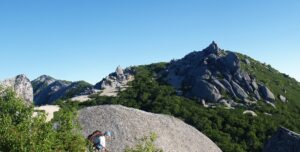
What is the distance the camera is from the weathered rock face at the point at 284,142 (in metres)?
51.8

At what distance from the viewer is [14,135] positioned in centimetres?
3120

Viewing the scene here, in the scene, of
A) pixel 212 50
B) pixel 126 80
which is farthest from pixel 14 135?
pixel 126 80

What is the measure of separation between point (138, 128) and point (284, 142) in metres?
23.4

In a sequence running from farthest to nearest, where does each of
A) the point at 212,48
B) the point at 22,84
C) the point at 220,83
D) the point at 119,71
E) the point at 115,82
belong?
the point at 119,71 → the point at 115,82 → the point at 212,48 → the point at 220,83 → the point at 22,84

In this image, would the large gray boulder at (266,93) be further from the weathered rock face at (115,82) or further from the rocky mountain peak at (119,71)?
the rocky mountain peak at (119,71)

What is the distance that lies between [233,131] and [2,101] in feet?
284

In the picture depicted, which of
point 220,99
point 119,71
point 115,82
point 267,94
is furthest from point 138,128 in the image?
point 119,71

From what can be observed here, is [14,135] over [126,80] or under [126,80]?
under

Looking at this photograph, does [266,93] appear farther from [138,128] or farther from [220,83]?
[138,128]

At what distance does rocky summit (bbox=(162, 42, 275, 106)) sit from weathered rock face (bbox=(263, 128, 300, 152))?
87383 mm

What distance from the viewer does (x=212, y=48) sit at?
168 metres

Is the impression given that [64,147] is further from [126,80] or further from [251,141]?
[126,80]

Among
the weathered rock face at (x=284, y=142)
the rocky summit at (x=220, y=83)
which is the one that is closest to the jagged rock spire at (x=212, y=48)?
the rocky summit at (x=220, y=83)

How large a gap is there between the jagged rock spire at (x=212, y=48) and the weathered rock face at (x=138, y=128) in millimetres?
92510
